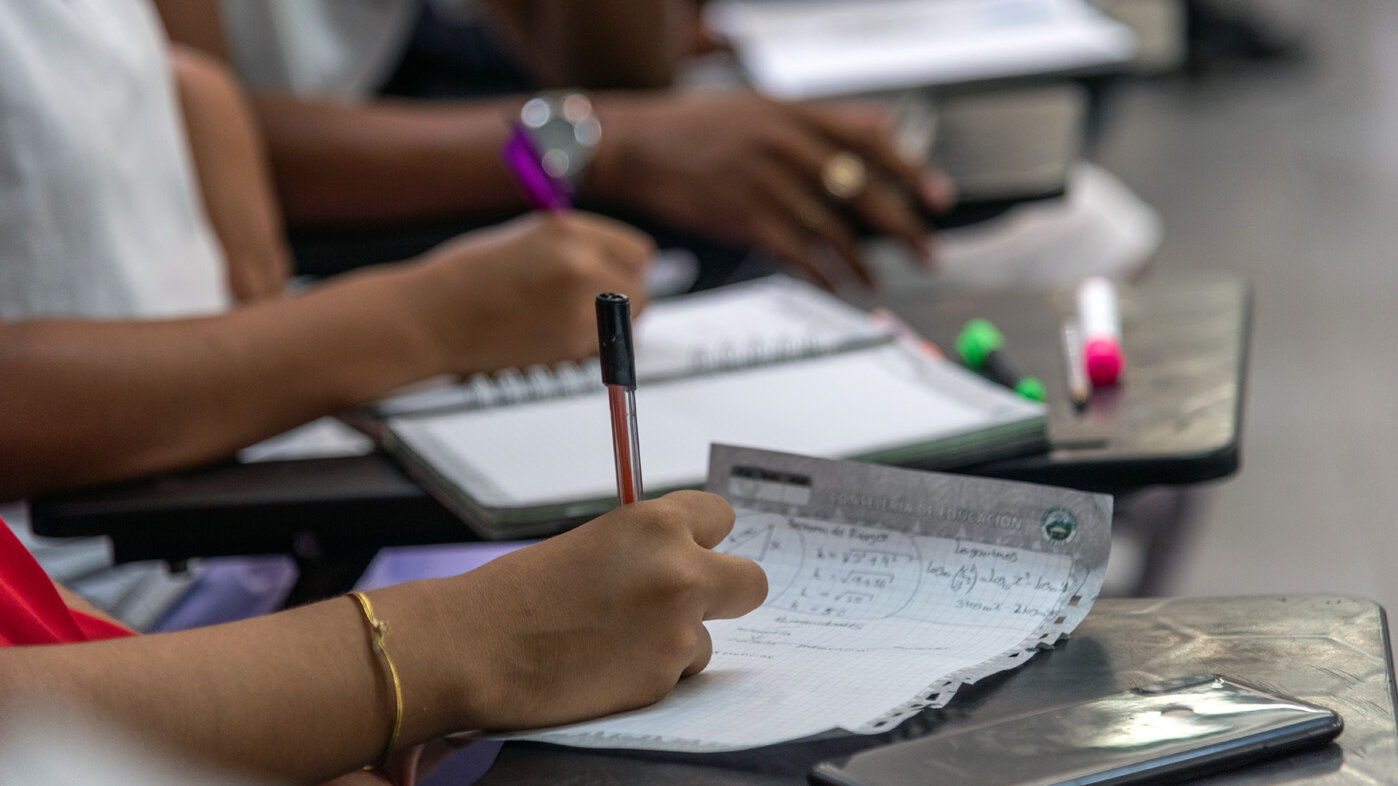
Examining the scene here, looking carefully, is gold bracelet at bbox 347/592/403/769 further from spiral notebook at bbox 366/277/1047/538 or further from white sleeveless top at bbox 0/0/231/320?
white sleeveless top at bbox 0/0/231/320

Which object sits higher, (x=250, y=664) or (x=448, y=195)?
(x=448, y=195)

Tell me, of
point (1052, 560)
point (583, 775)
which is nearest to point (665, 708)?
point (583, 775)

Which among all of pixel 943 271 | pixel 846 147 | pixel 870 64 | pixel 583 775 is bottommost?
pixel 583 775

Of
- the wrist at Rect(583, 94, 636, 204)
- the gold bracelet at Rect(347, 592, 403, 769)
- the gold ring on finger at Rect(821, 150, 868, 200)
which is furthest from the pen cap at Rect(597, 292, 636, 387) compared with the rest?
the wrist at Rect(583, 94, 636, 204)

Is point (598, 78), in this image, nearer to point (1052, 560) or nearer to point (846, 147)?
point (846, 147)

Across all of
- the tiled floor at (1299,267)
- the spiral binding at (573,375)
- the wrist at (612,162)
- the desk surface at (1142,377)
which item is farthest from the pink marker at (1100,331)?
the tiled floor at (1299,267)

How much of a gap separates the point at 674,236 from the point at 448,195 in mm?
218

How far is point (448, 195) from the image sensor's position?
123 cm

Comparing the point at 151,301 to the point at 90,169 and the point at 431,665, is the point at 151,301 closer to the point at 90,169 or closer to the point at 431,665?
the point at 90,169

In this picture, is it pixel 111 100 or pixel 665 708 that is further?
pixel 111 100

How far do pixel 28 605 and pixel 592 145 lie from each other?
733mm

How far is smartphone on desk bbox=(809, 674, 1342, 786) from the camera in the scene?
Result: 377 mm

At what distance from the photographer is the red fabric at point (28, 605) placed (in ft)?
1.55

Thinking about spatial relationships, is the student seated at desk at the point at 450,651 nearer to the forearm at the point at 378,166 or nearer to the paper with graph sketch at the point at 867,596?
the paper with graph sketch at the point at 867,596
